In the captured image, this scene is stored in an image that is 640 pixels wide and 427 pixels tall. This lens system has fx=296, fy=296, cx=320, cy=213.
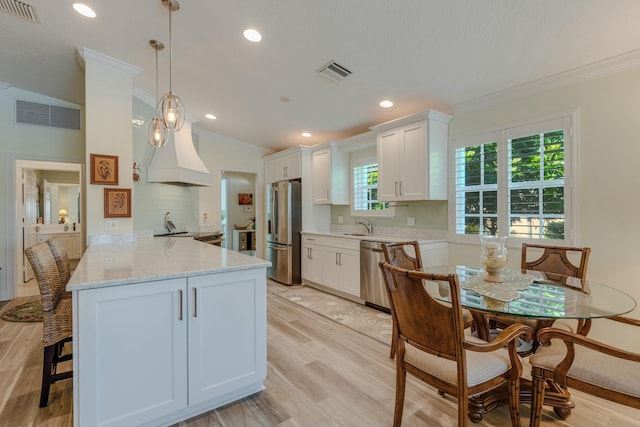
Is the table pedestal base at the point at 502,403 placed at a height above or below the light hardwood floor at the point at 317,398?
above

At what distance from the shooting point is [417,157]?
3.60 metres

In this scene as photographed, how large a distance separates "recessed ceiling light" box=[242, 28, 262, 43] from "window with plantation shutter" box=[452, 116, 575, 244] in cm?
248

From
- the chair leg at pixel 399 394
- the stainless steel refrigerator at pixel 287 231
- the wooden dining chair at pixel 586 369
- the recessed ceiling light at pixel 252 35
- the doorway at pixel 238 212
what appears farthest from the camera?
the doorway at pixel 238 212

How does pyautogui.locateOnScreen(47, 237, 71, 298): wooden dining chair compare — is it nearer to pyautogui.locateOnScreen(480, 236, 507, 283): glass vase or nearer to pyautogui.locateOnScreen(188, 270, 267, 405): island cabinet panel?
pyautogui.locateOnScreen(188, 270, 267, 405): island cabinet panel

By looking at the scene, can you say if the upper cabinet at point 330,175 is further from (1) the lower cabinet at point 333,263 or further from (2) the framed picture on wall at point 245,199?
(2) the framed picture on wall at point 245,199

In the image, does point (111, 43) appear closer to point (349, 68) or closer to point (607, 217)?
point (349, 68)

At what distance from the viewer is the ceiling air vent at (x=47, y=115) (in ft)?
13.6

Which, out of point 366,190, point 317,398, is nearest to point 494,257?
point 317,398

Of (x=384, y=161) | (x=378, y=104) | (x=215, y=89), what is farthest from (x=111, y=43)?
(x=384, y=161)

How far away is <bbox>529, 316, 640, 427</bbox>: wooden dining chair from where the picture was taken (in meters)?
1.33

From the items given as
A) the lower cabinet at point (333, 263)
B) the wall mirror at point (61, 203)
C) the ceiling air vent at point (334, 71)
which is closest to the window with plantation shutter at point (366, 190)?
the lower cabinet at point (333, 263)

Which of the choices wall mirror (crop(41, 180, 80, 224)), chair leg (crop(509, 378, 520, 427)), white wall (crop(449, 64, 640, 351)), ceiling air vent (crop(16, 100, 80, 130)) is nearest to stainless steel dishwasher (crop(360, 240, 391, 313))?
white wall (crop(449, 64, 640, 351))

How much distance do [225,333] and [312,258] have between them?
120 inches

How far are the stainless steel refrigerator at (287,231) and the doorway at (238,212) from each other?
2.40m
